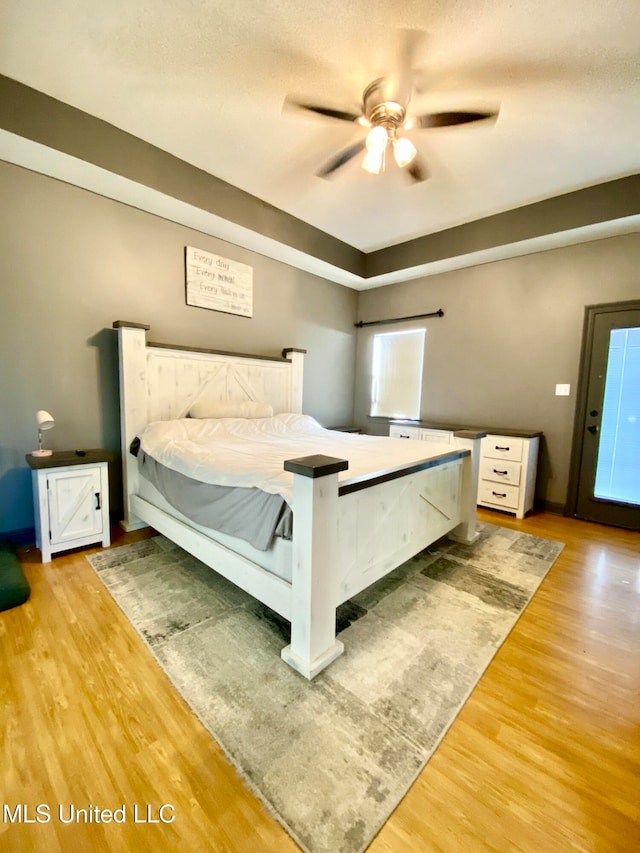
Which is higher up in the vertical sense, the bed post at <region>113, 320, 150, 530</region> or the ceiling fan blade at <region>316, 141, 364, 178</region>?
the ceiling fan blade at <region>316, 141, 364, 178</region>

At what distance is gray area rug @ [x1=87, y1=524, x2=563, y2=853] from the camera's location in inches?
40.8

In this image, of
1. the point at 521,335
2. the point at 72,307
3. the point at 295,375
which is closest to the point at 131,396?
the point at 72,307

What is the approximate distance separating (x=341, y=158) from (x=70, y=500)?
280 cm

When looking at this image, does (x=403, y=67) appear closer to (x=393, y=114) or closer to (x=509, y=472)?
(x=393, y=114)

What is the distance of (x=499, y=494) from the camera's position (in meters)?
3.43

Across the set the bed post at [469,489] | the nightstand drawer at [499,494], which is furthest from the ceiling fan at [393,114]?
the nightstand drawer at [499,494]

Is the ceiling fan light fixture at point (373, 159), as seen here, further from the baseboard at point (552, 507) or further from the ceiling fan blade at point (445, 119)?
the baseboard at point (552, 507)

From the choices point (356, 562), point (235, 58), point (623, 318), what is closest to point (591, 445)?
point (623, 318)

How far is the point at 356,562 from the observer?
166cm

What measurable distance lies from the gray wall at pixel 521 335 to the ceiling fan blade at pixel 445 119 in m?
2.15

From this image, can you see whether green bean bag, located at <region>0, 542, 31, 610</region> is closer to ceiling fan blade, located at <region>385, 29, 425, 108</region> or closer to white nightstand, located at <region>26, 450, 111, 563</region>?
white nightstand, located at <region>26, 450, 111, 563</region>

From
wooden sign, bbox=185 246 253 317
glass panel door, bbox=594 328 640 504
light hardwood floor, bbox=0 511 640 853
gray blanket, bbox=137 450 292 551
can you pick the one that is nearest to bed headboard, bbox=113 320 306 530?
wooden sign, bbox=185 246 253 317

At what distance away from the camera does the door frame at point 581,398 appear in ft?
10.3

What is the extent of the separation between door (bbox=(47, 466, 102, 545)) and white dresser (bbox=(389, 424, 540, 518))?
2929mm
